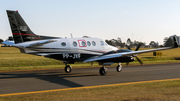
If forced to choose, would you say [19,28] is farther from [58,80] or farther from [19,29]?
[58,80]

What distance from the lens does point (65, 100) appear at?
955 centimetres

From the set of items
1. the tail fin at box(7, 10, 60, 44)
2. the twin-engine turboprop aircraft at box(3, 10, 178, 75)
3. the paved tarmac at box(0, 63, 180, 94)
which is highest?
the tail fin at box(7, 10, 60, 44)

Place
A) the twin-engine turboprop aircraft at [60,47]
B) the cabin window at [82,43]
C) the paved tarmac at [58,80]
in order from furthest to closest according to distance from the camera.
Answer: the cabin window at [82,43] < the twin-engine turboprop aircraft at [60,47] < the paved tarmac at [58,80]

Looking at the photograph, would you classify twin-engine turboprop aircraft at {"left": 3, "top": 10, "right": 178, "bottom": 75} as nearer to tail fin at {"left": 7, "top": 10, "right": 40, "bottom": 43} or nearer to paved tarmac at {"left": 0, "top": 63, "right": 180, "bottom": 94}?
tail fin at {"left": 7, "top": 10, "right": 40, "bottom": 43}

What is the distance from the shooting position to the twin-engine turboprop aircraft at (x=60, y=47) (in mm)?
18797

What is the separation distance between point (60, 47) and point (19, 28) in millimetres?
4409

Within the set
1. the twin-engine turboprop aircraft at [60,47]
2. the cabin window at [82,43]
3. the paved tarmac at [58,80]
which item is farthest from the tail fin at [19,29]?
the cabin window at [82,43]

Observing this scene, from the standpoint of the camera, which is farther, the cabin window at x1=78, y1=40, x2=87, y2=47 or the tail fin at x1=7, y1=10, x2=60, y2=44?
the cabin window at x1=78, y1=40, x2=87, y2=47

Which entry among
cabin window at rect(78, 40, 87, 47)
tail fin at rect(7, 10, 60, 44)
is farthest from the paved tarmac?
tail fin at rect(7, 10, 60, 44)

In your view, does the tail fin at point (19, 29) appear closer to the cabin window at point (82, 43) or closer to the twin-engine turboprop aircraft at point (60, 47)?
Result: the twin-engine turboprop aircraft at point (60, 47)

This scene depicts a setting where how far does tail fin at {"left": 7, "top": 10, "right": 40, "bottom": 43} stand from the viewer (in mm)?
18875

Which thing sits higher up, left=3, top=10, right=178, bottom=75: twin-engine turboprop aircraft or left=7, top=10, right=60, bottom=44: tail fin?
left=7, top=10, right=60, bottom=44: tail fin

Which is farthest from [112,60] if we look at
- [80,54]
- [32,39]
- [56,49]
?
[32,39]

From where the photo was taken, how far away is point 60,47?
19.4 meters
